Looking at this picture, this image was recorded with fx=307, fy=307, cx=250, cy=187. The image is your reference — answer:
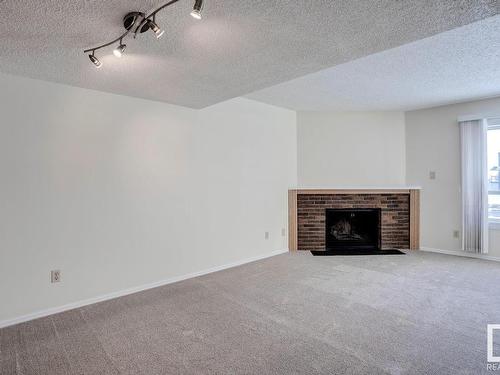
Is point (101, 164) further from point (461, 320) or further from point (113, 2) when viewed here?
point (461, 320)

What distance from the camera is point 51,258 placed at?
2869mm

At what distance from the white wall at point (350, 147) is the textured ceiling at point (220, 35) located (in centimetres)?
277

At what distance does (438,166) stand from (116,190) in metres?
4.94

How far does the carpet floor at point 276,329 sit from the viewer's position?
6.72 ft

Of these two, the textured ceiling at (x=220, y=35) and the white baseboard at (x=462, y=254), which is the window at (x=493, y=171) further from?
the textured ceiling at (x=220, y=35)

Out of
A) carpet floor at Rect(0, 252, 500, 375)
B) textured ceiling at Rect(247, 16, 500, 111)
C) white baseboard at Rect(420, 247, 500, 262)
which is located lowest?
carpet floor at Rect(0, 252, 500, 375)

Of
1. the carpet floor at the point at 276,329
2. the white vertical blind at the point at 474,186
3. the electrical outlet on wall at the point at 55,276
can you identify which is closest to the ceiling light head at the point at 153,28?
the carpet floor at the point at 276,329

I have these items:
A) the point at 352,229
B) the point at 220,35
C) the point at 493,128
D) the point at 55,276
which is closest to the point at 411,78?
the point at 493,128

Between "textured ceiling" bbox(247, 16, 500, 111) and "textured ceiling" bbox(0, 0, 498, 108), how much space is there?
0.90 metres

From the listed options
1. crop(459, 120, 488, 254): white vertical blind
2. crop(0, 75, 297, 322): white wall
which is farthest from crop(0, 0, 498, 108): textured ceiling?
crop(459, 120, 488, 254): white vertical blind

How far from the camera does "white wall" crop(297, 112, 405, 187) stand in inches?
213

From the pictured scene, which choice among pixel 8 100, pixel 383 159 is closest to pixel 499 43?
pixel 383 159

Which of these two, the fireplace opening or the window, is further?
the fireplace opening

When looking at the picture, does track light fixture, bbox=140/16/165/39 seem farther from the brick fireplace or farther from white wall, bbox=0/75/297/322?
the brick fireplace
